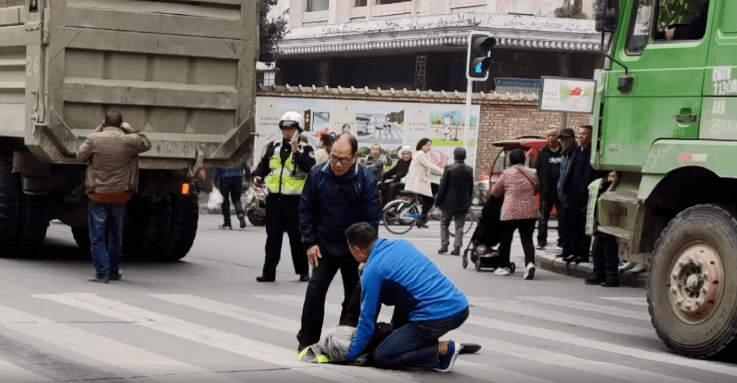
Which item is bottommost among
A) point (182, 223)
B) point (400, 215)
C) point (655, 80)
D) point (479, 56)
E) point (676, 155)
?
point (400, 215)

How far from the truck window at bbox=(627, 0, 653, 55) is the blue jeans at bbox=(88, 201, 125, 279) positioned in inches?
215

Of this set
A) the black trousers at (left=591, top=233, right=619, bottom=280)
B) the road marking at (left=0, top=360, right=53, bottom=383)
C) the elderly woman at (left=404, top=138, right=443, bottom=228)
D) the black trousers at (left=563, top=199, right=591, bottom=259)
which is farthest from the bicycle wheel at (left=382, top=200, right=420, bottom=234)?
the road marking at (left=0, top=360, right=53, bottom=383)

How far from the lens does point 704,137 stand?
1056 cm

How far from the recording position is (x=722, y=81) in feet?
34.2

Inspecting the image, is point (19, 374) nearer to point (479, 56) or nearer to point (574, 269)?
point (574, 269)

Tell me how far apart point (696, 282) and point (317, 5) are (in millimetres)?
34523

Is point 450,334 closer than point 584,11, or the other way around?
point 450,334

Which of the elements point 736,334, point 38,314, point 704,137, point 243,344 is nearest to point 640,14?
point 704,137

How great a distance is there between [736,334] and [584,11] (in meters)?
28.2

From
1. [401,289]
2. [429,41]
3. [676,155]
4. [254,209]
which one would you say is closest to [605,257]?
[676,155]

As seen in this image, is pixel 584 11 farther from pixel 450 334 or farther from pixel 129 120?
pixel 450 334

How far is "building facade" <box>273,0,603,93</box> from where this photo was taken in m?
36.3

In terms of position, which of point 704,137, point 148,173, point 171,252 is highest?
point 704,137

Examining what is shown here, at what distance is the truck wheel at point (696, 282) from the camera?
10.1m
